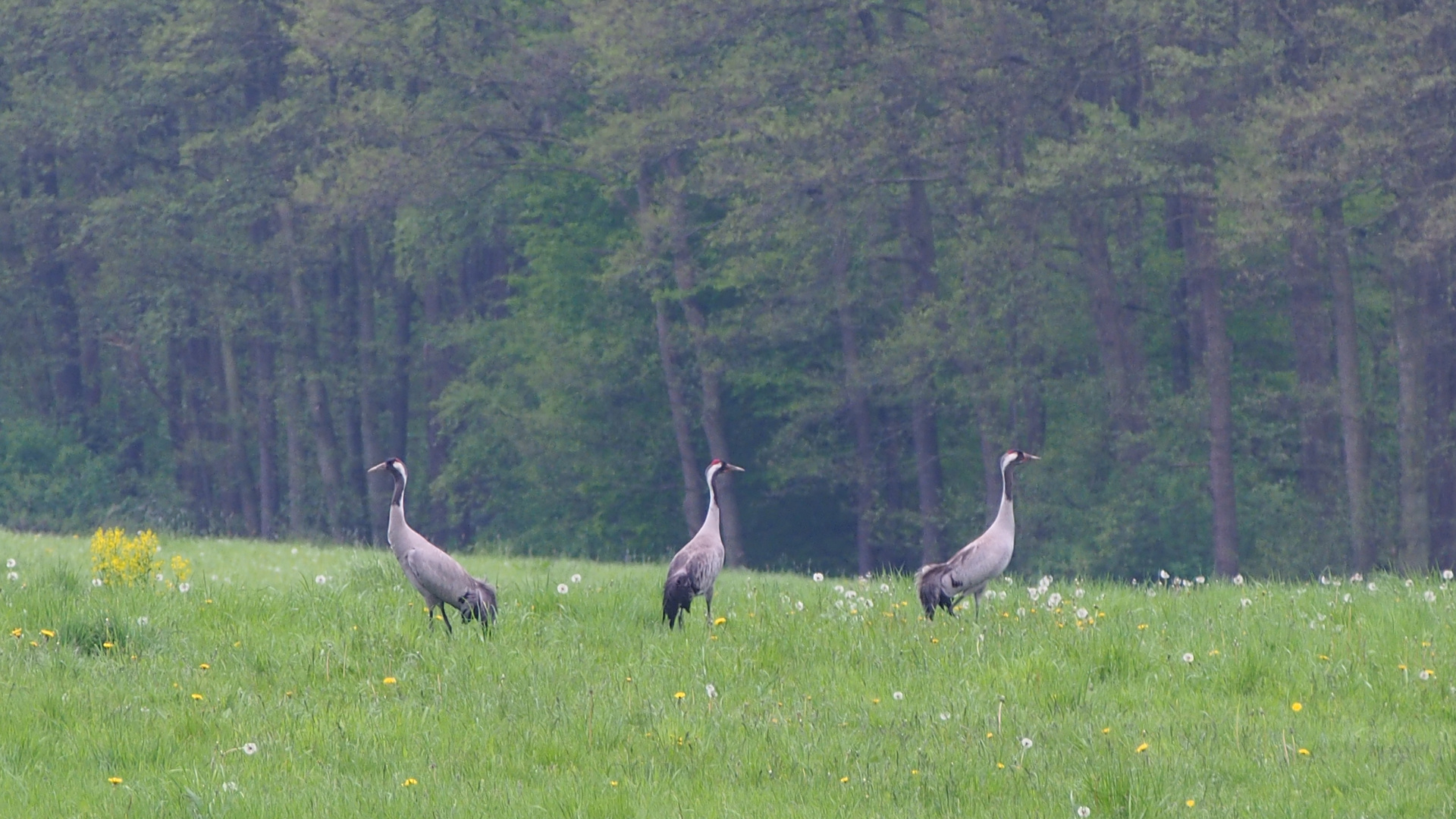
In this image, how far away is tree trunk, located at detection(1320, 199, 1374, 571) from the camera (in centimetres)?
3066

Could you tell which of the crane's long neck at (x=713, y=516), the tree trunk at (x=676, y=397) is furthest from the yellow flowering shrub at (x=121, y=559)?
the tree trunk at (x=676, y=397)

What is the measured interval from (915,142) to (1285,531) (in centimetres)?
1029

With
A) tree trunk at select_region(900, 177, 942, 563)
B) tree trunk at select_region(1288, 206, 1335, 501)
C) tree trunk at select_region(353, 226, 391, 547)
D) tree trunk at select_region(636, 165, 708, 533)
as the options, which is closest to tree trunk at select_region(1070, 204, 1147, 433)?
tree trunk at select_region(1288, 206, 1335, 501)

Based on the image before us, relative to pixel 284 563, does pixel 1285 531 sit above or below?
below

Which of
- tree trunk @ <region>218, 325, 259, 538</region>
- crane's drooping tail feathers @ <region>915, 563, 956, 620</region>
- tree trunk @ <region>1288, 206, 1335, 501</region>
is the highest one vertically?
crane's drooping tail feathers @ <region>915, 563, 956, 620</region>

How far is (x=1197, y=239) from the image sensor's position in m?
33.5

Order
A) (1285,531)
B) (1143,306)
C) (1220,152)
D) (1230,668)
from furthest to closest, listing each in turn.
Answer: (1143,306), (1285,531), (1220,152), (1230,668)

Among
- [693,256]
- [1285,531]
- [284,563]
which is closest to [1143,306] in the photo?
[1285,531]

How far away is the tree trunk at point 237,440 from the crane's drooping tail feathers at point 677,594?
42153 mm

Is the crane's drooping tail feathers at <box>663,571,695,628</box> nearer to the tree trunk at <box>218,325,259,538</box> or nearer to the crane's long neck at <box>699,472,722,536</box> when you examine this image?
the crane's long neck at <box>699,472,722,536</box>

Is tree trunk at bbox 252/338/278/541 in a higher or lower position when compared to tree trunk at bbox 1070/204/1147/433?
lower

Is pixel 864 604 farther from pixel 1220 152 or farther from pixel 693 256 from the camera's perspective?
pixel 693 256

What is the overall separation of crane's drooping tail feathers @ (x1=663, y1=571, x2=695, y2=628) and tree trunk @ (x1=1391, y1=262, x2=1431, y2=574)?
2146 centimetres

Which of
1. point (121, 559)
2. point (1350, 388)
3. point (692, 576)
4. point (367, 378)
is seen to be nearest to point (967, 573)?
point (692, 576)
